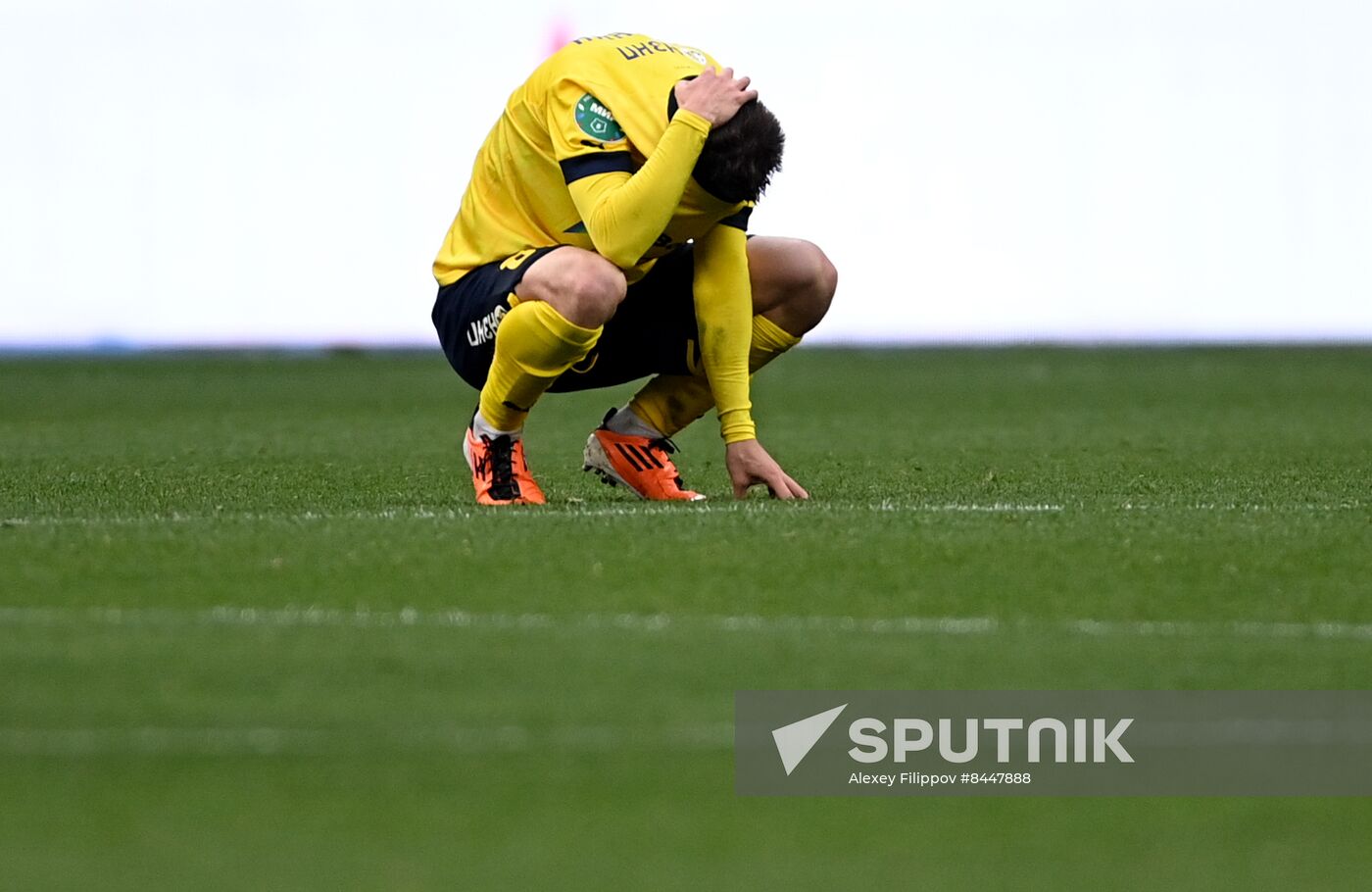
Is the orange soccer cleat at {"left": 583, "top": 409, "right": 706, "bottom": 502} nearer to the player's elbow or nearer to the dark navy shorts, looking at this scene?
the dark navy shorts

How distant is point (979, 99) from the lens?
10523 millimetres

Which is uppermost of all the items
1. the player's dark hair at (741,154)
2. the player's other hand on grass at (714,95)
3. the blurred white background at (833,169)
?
the player's other hand on grass at (714,95)

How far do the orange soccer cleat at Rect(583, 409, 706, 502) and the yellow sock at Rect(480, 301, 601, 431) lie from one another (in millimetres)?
261

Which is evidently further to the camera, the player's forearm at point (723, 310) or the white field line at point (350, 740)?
the player's forearm at point (723, 310)

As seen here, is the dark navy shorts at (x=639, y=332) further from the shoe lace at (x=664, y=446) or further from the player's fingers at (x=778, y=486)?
the player's fingers at (x=778, y=486)

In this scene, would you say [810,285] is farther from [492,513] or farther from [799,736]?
[799,736]

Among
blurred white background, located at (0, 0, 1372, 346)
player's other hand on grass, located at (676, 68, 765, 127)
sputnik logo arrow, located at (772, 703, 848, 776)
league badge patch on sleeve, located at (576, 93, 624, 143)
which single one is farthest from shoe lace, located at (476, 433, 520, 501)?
blurred white background, located at (0, 0, 1372, 346)

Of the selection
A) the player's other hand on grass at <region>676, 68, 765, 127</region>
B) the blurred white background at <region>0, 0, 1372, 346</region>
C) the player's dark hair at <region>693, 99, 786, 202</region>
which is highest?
the player's other hand on grass at <region>676, 68, 765, 127</region>

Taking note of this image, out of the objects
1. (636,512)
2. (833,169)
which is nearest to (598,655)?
(636,512)

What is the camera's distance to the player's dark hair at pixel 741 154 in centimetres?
310

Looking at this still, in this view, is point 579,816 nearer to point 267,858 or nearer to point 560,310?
point 267,858

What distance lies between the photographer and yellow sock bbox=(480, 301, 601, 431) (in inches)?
124

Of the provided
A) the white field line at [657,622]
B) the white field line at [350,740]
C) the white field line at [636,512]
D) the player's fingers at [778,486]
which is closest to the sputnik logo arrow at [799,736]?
the white field line at [350,740]

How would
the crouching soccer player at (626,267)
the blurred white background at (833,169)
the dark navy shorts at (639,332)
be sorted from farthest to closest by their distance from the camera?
the blurred white background at (833,169)
the dark navy shorts at (639,332)
the crouching soccer player at (626,267)
